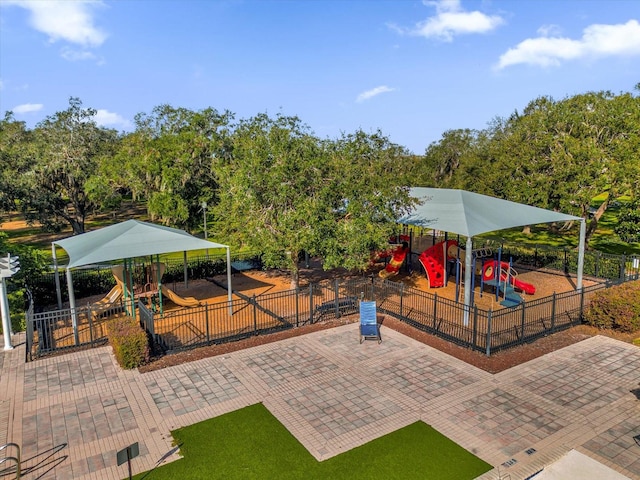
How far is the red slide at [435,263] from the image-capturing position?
19.7 meters

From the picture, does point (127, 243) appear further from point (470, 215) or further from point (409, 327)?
point (470, 215)

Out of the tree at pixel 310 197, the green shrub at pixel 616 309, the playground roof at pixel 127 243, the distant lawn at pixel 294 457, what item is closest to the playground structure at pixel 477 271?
the green shrub at pixel 616 309

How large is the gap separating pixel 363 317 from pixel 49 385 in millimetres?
8415

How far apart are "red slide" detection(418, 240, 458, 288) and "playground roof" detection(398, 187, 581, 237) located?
6.92ft

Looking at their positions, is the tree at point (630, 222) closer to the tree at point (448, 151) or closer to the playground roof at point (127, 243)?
the playground roof at point (127, 243)

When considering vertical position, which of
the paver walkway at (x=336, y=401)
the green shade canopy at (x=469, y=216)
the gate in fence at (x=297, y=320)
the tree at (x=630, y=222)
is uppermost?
the green shade canopy at (x=469, y=216)

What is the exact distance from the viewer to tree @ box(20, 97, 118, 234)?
30797 millimetres

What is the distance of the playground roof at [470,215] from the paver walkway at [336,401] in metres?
4.52

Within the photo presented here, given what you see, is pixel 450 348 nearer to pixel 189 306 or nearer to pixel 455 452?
pixel 455 452

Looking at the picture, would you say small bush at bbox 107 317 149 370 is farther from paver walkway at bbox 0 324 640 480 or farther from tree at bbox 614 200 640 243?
tree at bbox 614 200 640 243

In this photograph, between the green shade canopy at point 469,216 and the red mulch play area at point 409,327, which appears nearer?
the red mulch play area at point 409,327

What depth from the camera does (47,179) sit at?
104 ft

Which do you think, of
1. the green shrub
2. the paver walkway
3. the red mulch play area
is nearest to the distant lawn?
the paver walkway

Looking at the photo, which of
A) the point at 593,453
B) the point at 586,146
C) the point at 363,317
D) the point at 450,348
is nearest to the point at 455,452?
the point at 593,453
